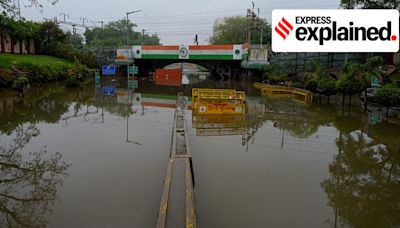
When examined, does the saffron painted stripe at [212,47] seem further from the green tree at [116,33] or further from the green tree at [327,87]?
the green tree at [116,33]

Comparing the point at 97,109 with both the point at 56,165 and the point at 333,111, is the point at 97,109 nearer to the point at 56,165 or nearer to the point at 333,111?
the point at 56,165

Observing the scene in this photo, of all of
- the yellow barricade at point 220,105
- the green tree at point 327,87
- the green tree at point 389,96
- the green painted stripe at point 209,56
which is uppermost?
the green painted stripe at point 209,56

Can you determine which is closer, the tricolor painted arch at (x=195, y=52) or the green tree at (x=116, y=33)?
the tricolor painted arch at (x=195, y=52)

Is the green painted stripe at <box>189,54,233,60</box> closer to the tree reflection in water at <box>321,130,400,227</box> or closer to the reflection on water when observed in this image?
the reflection on water

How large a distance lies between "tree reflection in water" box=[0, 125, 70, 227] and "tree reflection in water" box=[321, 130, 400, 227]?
5.45 meters

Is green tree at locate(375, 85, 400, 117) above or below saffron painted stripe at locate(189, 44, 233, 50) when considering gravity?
below

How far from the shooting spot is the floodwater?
18.9 feet

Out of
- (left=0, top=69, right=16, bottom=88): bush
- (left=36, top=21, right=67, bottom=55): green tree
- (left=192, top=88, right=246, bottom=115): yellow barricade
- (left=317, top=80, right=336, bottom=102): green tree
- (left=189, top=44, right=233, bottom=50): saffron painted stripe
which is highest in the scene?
→ (left=36, top=21, right=67, bottom=55): green tree

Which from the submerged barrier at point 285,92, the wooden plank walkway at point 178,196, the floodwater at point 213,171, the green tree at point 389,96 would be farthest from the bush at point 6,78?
the green tree at point 389,96

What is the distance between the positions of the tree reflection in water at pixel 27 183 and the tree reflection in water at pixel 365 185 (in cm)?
545

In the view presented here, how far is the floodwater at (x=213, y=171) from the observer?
5.75m

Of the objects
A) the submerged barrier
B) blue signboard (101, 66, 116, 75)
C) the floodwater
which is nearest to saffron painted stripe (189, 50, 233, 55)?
the submerged barrier

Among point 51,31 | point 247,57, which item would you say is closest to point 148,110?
point 247,57

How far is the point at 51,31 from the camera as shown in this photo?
152 ft
